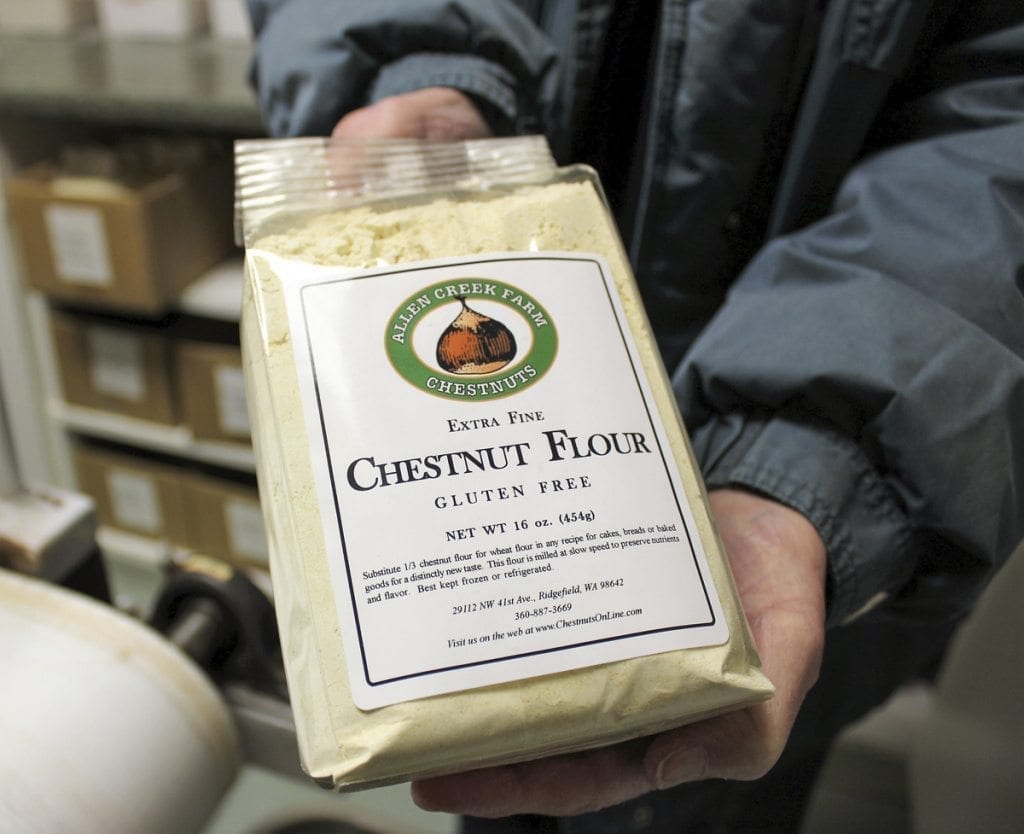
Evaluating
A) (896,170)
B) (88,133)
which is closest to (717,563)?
(896,170)

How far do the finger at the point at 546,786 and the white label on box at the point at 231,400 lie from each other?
0.82 meters

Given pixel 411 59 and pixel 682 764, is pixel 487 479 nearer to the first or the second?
pixel 682 764

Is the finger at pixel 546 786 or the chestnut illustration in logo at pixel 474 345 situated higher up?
the chestnut illustration in logo at pixel 474 345

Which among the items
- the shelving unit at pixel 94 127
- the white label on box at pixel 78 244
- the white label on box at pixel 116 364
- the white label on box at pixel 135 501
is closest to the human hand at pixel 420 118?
the shelving unit at pixel 94 127

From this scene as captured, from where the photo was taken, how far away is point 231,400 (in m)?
1.11

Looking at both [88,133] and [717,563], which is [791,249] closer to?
[717,563]

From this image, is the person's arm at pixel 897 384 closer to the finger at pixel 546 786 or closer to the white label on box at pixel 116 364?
the finger at pixel 546 786

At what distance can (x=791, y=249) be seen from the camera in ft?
1.46

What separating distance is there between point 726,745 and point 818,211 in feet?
1.13

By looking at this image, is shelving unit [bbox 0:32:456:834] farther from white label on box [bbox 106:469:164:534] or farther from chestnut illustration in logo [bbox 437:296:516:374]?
chestnut illustration in logo [bbox 437:296:516:374]

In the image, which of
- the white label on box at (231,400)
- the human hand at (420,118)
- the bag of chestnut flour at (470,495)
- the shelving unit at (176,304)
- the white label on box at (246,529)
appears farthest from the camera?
the white label on box at (246,529)

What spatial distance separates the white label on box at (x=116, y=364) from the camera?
1133mm

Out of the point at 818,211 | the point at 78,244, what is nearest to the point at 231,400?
the point at 78,244

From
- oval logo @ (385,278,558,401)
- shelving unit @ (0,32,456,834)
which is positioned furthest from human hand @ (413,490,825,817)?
shelving unit @ (0,32,456,834)
